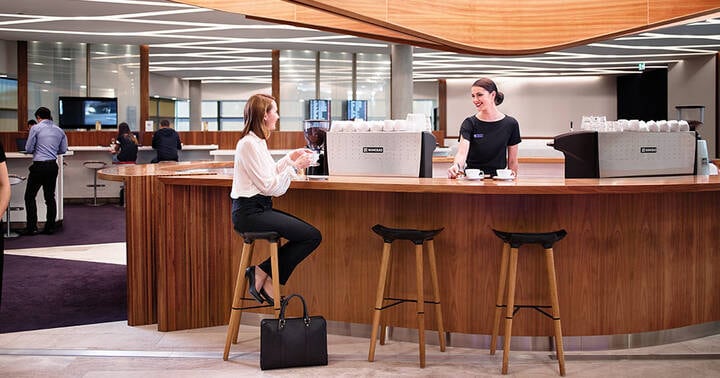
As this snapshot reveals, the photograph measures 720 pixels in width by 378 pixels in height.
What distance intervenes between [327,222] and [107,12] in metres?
8.66

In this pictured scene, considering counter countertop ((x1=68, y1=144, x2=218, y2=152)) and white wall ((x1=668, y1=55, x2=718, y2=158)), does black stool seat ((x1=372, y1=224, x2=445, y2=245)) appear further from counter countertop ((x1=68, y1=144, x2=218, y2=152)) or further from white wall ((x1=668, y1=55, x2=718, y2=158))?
white wall ((x1=668, y1=55, x2=718, y2=158))

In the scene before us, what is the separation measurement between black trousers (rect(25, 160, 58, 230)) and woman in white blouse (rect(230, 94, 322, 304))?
266 inches

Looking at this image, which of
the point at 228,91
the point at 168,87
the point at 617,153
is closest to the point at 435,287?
the point at 617,153

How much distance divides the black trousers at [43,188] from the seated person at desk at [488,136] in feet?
23.1

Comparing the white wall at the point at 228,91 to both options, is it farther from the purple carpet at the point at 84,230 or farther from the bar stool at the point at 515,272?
the bar stool at the point at 515,272

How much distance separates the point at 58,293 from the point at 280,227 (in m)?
3.09

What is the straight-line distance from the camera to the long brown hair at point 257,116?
442 centimetres

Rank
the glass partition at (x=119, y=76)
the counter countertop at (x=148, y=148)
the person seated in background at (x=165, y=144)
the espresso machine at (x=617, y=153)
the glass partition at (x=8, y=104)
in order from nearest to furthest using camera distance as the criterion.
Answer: the espresso machine at (x=617, y=153) → the person seated in background at (x=165, y=144) → the counter countertop at (x=148, y=148) → the glass partition at (x=8, y=104) → the glass partition at (x=119, y=76)

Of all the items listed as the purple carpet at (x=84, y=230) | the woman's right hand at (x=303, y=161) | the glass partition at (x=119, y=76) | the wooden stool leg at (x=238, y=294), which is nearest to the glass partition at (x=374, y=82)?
the glass partition at (x=119, y=76)

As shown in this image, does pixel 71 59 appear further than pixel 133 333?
Yes

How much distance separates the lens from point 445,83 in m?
26.6

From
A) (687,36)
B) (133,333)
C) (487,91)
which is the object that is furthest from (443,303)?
(687,36)

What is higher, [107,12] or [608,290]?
[107,12]

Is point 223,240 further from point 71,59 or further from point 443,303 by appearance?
point 71,59
